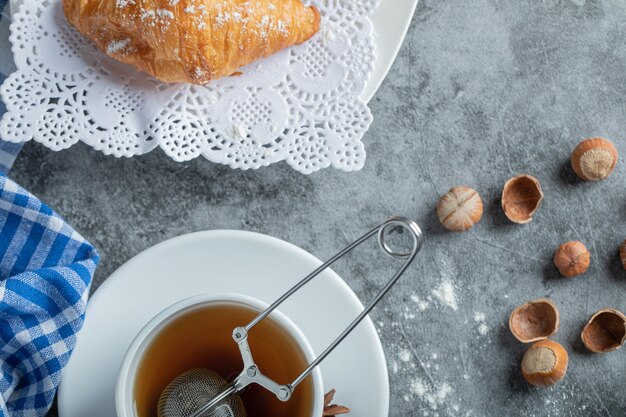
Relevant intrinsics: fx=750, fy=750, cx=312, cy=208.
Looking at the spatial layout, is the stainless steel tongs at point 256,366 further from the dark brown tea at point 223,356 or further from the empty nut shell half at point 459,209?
the empty nut shell half at point 459,209

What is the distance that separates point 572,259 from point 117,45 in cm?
73

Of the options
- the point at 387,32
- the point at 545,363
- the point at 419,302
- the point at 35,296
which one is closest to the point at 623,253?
the point at 545,363

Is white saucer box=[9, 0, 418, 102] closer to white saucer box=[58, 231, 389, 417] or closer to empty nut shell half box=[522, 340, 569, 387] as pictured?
white saucer box=[58, 231, 389, 417]

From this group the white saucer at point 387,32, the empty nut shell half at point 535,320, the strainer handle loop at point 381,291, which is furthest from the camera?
the empty nut shell half at point 535,320

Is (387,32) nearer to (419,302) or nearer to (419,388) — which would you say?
(419,302)

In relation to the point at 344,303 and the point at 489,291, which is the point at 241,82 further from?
the point at 489,291

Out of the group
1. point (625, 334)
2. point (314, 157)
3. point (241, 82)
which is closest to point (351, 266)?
point (314, 157)

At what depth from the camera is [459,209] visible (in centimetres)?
113

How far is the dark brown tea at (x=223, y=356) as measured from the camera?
0.81 metres

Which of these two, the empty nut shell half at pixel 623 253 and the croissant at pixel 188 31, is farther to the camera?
the empty nut shell half at pixel 623 253

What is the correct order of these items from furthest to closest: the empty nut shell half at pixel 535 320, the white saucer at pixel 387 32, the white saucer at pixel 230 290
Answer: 1. the empty nut shell half at pixel 535 320
2. the white saucer at pixel 387 32
3. the white saucer at pixel 230 290

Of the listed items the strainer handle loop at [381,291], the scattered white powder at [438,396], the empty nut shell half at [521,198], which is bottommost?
the scattered white powder at [438,396]

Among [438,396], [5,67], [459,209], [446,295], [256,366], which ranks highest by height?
[5,67]

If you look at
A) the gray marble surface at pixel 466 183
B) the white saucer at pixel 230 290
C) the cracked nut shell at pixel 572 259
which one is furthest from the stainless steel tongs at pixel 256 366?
the cracked nut shell at pixel 572 259
